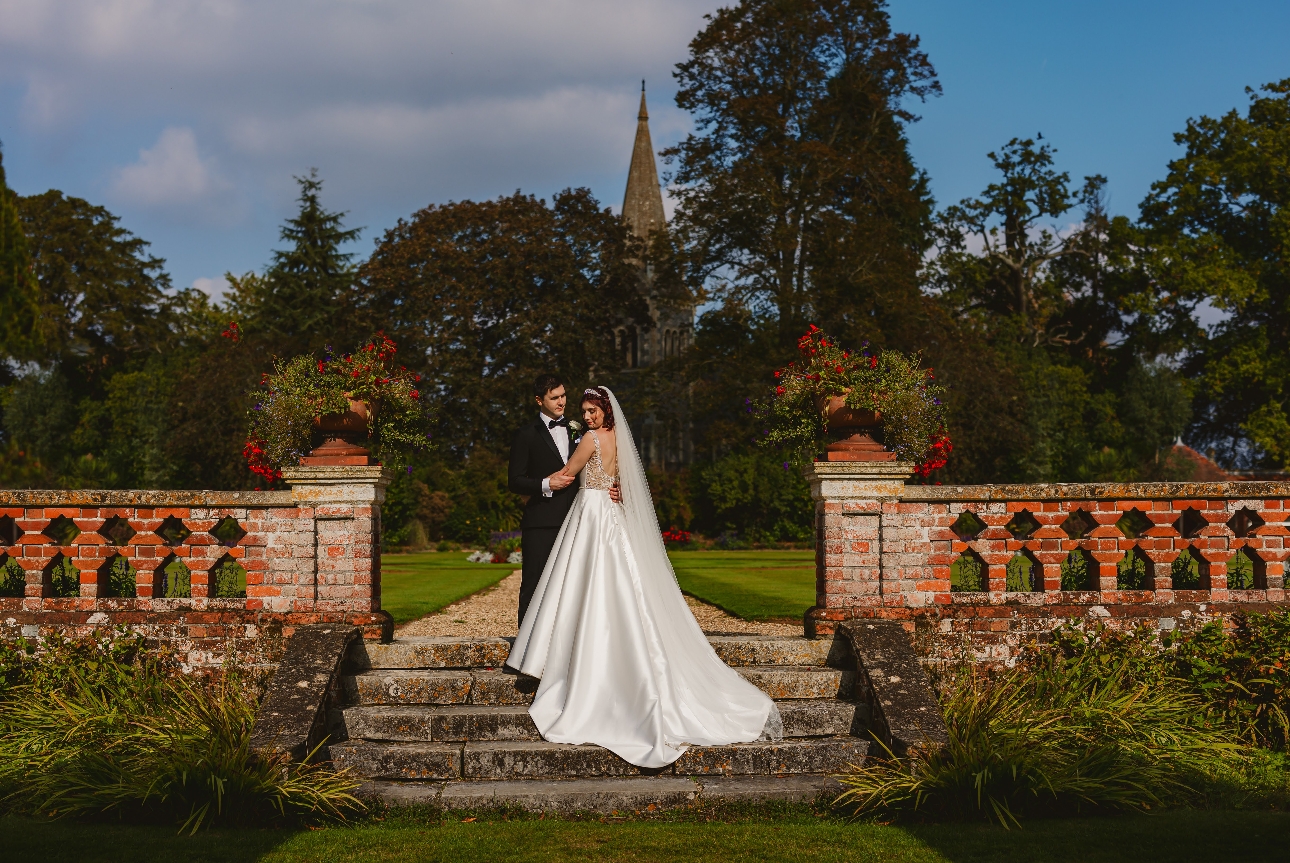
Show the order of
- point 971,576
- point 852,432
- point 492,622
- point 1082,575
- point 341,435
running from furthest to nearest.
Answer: point 492,622, point 1082,575, point 971,576, point 852,432, point 341,435

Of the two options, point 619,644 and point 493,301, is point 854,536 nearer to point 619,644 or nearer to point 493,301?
point 619,644

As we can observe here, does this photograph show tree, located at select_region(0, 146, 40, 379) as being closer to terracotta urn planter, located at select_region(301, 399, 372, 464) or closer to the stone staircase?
terracotta urn planter, located at select_region(301, 399, 372, 464)

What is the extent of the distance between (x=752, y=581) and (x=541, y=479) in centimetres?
972

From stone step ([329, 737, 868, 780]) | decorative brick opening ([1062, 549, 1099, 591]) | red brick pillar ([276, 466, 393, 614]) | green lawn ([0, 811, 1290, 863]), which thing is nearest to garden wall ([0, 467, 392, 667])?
red brick pillar ([276, 466, 393, 614])

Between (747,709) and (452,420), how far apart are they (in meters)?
28.2

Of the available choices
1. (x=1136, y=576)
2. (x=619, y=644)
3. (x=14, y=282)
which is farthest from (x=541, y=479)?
(x=14, y=282)

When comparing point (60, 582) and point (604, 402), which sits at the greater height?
point (604, 402)

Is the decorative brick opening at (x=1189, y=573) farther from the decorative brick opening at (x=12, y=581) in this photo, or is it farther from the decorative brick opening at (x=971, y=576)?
the decorative brick opening at (x=12, y=581)

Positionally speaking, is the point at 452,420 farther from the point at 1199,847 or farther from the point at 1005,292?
the point at 1199,847

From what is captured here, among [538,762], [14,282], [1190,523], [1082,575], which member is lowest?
[538,762]

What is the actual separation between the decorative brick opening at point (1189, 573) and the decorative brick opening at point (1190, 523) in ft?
0.38

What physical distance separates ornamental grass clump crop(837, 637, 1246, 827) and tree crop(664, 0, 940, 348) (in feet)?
68.9

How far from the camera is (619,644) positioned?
21.2 feet

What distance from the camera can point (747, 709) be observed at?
253 inches
